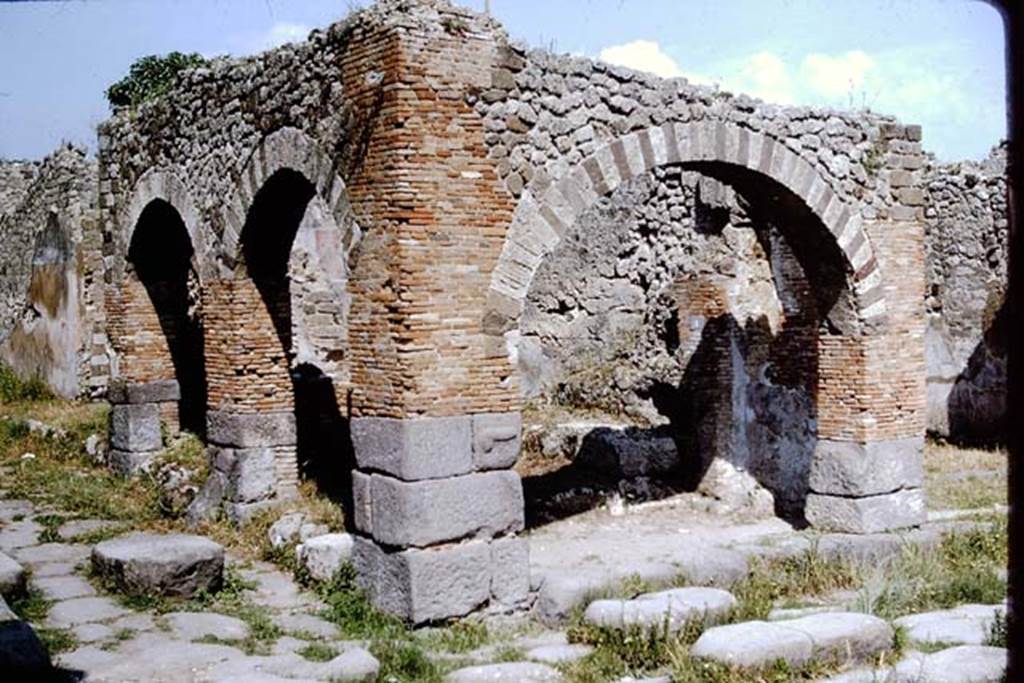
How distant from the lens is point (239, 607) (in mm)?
8352

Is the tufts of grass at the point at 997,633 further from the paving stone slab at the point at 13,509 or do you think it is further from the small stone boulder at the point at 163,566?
the paving stone slab at the point at 13,509

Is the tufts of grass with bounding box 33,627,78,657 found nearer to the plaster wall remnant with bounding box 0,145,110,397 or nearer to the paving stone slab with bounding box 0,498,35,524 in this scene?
the paving stone slab with bounding box 0,498,35,524

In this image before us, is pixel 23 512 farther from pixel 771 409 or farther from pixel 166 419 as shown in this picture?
pixel 771 409

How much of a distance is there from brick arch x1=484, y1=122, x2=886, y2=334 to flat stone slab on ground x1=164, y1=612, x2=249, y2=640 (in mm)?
2862

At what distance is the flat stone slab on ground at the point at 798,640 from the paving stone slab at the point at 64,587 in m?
4.98

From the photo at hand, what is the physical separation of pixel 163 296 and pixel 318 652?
7.22 metres

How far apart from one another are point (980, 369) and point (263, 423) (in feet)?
35.9

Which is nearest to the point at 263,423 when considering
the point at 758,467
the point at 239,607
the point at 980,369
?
the point at 239,607

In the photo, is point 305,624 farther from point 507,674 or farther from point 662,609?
point 662,609

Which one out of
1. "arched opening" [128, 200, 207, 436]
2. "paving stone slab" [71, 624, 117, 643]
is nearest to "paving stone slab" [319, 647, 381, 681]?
"paving stone slab" [71, 624, 117, 643]

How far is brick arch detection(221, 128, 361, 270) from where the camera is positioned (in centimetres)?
854

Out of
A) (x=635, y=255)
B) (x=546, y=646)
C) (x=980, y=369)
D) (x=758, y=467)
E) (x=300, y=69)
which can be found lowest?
(x=546, y=646)

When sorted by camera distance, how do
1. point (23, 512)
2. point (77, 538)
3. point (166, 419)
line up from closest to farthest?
point (77, 538) → point (23, 512) → point (166, 419)

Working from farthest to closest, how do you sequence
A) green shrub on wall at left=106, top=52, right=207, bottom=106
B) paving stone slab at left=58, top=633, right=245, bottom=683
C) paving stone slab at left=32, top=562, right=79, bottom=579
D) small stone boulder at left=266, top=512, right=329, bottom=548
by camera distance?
green shrub on wall at left=106, top=52, right=207, bottom=106, small stone boulder at left=266, top=512, right=329, bottom=548, paving stone slab at left=32, top=562, right=79, bottom=579, paving stone slab at left=58, top=633, right=245, bottom=683
